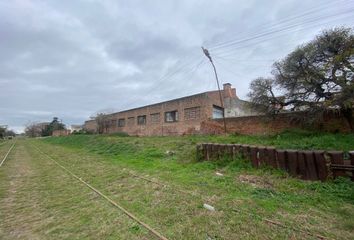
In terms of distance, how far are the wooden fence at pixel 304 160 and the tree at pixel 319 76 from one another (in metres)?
7.71

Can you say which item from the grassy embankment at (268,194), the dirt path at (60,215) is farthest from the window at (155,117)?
the dirt path at (60,215)

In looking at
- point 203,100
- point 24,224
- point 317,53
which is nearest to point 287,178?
point 24,224

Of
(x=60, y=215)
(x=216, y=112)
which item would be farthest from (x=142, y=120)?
(x=60, y=215)

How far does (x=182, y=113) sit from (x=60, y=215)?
21403mm

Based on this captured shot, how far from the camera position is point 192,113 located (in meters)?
25.2

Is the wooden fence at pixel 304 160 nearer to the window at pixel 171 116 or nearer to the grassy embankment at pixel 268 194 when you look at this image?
the grassy embankment at pixel 268 194

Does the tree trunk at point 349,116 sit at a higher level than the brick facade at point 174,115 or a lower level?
lower

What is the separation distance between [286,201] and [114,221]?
12.5 feet

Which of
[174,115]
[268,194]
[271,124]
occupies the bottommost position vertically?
[268,194]

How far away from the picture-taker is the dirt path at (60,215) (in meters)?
4.36

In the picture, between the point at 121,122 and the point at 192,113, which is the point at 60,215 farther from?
the point at 121,122

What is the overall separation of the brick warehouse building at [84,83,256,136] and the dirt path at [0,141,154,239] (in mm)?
15099

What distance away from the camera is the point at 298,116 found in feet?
51.7

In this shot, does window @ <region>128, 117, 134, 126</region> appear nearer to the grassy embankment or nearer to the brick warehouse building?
the brick warehouse building
